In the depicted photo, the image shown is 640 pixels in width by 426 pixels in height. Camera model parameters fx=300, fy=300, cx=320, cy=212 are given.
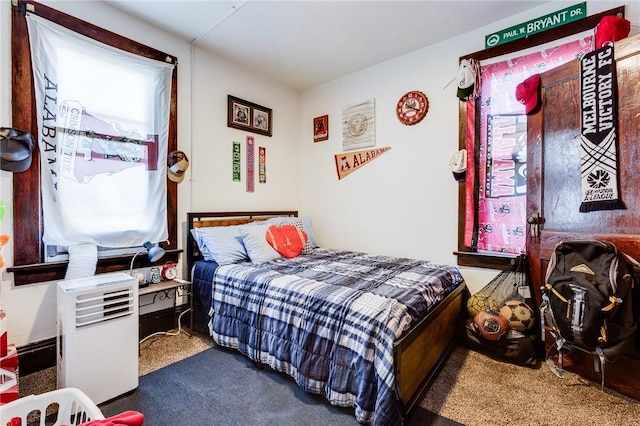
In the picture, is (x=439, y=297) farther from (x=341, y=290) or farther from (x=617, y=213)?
(x=617, y=213)

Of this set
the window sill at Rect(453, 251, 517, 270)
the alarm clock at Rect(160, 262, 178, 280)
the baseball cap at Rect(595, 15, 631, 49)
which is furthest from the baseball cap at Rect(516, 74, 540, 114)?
the alarm clock at Rect(160, 262, 178, 280)

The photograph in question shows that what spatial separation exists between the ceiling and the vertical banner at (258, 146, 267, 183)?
39.3 inches

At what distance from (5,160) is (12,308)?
994 millimetres

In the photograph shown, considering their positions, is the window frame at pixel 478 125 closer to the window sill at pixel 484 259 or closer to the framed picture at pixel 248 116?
the window sill at pixel 484 259

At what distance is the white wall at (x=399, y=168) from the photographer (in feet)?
9.68

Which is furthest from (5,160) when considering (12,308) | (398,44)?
(398,44)

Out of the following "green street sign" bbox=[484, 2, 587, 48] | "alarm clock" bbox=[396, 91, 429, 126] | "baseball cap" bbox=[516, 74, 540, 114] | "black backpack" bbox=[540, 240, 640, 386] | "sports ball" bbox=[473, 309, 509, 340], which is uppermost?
"green street sign" bbox=[484, 2, 587, 48]

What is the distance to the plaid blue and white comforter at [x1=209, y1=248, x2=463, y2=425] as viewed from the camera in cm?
156

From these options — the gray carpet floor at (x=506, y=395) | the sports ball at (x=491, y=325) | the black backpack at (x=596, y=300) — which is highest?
the black backpack at (x=596, y=300)

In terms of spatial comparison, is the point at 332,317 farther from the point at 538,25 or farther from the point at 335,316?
the point at 538,25

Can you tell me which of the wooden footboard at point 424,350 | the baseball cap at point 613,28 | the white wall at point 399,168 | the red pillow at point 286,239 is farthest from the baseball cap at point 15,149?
the baseball cap at point 613,28

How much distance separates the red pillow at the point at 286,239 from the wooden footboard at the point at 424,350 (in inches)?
58.2

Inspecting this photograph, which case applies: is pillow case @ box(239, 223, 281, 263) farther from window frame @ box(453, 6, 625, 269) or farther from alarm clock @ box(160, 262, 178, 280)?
window frame @ box(453, 6, 625, 269)

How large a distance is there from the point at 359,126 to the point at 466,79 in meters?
1.25
